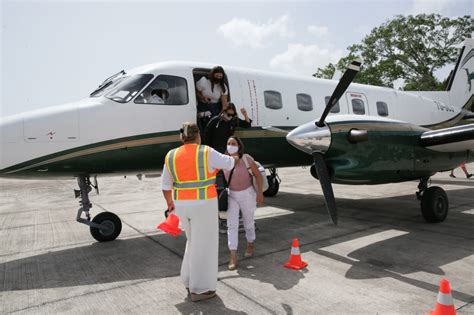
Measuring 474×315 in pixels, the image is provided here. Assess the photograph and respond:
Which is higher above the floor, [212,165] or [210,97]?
[210,97]

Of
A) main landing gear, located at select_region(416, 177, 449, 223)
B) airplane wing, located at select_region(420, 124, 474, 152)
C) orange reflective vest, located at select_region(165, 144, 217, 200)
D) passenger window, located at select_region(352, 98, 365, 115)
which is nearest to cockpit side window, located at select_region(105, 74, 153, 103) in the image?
orange reflective vest, located at select_region(165, 144, 217, 200)

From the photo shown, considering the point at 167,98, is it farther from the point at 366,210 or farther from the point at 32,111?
the point at 366,210

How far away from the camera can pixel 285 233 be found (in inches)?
278

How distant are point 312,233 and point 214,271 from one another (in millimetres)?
3507

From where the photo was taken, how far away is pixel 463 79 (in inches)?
541

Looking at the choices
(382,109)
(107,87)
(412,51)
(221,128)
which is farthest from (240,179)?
(412,51)

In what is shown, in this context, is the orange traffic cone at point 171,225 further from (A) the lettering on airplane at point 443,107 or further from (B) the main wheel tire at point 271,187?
(A) the lettering on airplane at point 443,107

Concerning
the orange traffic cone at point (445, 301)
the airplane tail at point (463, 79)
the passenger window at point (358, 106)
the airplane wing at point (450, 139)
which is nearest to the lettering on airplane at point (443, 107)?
the airplane tail at point (463, 79)

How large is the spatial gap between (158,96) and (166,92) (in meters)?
0.18

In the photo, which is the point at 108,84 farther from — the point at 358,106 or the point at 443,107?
the point at 443,107

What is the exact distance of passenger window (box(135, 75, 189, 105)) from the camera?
21.8ft

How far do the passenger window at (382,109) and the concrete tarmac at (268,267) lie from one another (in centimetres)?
299

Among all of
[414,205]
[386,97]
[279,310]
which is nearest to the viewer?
[279,310]

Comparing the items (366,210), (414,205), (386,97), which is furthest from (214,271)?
(386,97)
